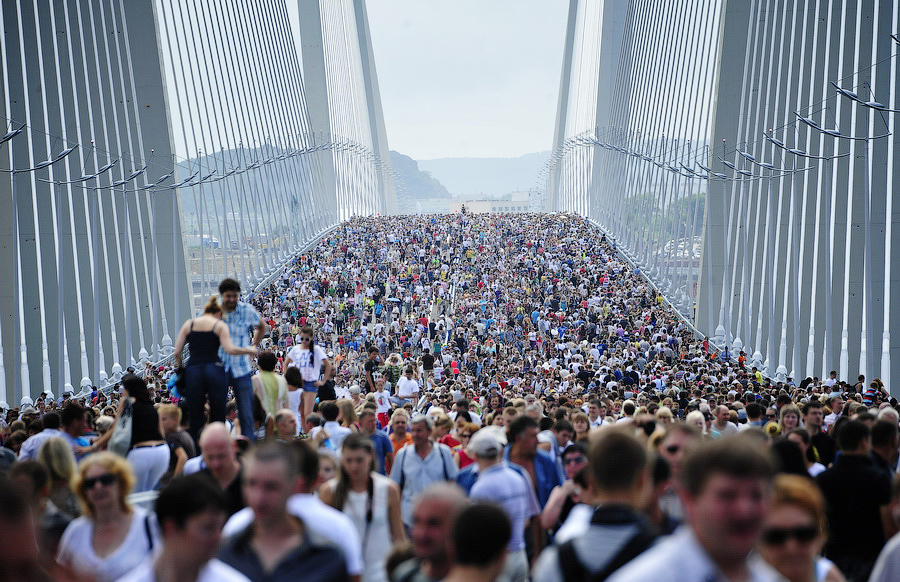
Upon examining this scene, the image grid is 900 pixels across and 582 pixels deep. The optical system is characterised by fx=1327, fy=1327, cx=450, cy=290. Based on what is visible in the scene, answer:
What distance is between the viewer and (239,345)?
1123 cm

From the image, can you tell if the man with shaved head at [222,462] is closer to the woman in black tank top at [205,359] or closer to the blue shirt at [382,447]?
the blue shirt at [382,447]

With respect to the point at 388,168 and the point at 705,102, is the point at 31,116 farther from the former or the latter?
the point at 388,168

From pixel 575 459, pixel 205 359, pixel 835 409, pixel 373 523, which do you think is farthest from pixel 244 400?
pixel 835 409

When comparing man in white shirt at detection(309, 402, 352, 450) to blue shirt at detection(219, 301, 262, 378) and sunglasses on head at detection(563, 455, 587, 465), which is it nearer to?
blue shirt at detection(219, 301, 262, 378)

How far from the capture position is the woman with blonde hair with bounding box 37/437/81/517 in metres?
6.89

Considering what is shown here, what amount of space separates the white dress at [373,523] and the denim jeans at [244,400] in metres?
4.32

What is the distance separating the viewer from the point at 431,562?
5.12 m

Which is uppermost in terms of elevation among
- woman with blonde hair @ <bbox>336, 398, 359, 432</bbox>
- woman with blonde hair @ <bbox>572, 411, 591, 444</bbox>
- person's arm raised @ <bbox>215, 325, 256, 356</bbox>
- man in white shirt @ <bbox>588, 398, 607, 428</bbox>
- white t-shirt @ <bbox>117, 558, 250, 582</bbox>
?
white t-shirt @ <bbox>117, 558, 250, 582</bbox>

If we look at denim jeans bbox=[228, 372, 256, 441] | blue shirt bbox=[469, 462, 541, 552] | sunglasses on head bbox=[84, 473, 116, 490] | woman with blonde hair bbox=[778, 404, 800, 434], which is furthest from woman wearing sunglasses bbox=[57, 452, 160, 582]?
woman with blonde hair bbox=[778, 404, 800, 434]

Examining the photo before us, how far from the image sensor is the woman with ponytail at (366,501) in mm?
6578

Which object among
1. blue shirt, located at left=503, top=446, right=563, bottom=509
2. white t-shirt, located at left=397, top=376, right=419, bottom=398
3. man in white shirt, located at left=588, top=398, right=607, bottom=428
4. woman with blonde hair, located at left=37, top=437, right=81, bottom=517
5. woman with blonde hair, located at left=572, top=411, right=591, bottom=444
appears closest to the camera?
woman with blonde hair, located at left=37, top=437, right=81, bottom=517

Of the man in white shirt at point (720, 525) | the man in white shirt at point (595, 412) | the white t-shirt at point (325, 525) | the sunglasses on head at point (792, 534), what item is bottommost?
the man in white shirt at point (595, 412)

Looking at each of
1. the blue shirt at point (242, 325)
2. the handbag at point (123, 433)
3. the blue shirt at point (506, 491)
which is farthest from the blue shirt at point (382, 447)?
the blue shirt at point (506, 491)

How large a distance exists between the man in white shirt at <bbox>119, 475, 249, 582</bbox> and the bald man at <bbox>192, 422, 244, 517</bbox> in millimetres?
1669
